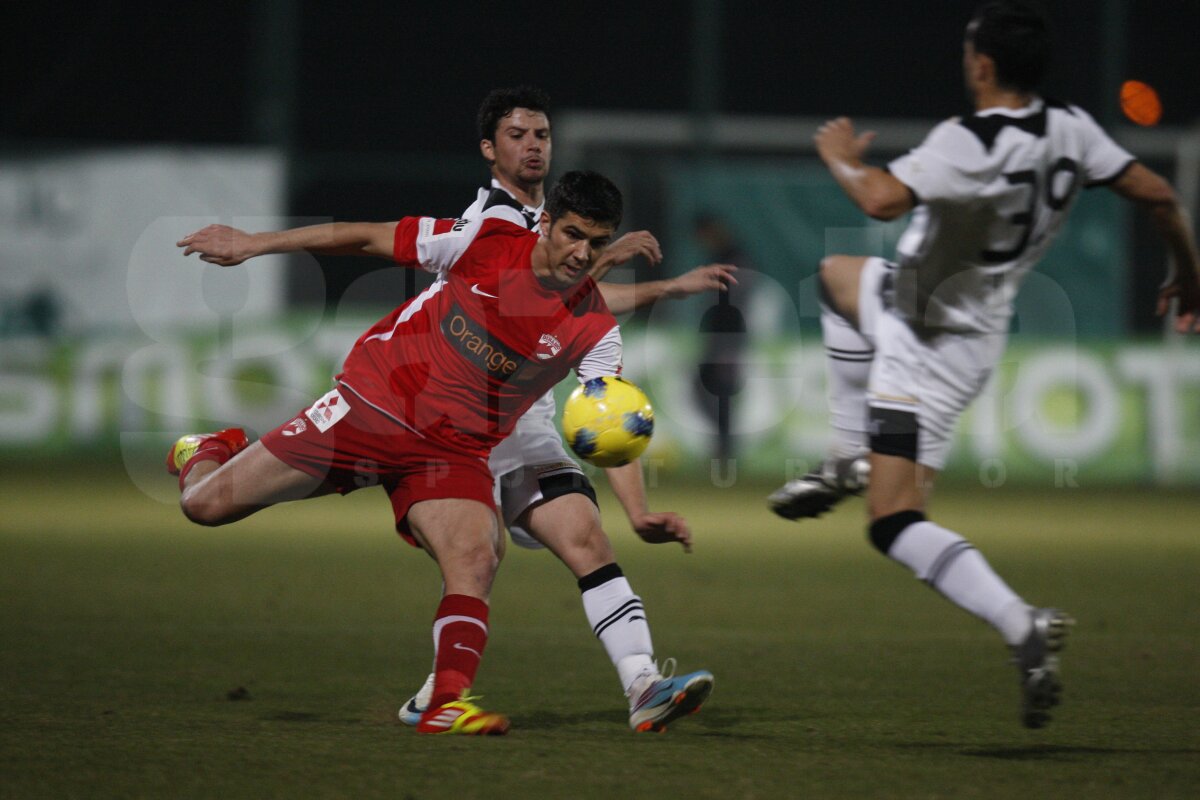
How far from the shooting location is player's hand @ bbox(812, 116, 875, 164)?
4.82 meters

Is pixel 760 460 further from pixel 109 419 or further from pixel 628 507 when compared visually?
pixel 628 507

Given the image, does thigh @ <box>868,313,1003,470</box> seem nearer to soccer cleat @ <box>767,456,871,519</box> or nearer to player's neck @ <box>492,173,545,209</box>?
soccer cleat @ <box>767,456,871,519</box>

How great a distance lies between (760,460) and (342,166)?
19.3 ft

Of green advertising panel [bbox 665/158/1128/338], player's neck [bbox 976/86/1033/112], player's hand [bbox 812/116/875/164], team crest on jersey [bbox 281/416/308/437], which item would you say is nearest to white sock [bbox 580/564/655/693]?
team crest on jersey [bbox 281/416/308/437]

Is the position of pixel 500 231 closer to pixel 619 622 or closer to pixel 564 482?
pixel 564 482

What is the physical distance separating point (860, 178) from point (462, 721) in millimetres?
2147

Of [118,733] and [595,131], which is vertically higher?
[595,131]

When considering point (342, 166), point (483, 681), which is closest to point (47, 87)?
point (342, 166)

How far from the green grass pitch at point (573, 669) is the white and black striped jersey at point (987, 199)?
1455 millimetres

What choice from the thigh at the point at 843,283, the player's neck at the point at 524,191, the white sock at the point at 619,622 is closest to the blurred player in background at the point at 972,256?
the thigh at the point at 843,283

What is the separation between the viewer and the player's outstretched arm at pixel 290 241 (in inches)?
210

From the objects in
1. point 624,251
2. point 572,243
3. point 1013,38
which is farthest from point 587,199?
point 1013,38

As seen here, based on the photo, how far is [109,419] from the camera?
54.1 feet

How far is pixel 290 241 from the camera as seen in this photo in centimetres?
534
